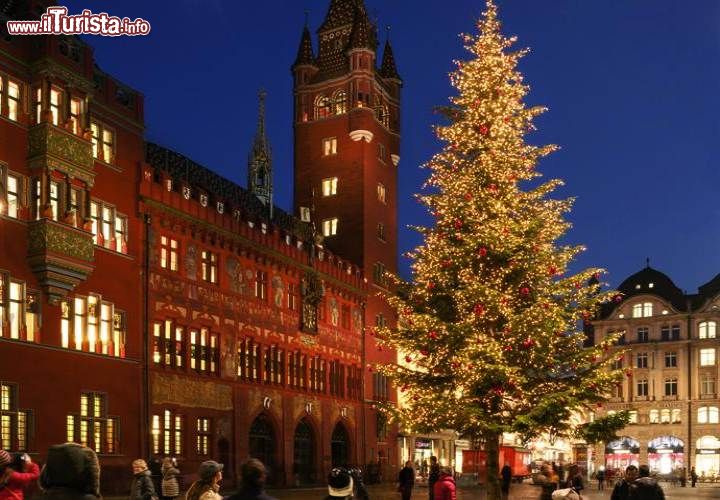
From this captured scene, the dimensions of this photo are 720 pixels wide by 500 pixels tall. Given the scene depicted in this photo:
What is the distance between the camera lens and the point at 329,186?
6625 centimetres

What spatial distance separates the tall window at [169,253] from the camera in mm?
41219

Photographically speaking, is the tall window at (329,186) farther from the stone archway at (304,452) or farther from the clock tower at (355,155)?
the stone archway at (304,452)

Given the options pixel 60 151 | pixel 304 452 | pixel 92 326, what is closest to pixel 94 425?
pixel 92 326

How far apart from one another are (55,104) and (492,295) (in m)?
16.7

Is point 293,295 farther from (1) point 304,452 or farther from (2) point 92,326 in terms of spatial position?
(2) point 92,326

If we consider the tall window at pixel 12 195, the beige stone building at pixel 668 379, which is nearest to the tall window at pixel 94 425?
the tall window at pixel 12 195

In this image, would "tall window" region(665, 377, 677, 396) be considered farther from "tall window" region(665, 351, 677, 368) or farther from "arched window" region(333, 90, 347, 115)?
"arched window" region(333, 90, 347, 115)

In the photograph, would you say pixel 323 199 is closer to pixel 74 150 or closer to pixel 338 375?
pixel 338 375

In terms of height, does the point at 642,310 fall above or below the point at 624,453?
Result: above

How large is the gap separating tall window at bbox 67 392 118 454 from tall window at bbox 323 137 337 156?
33.3 metres

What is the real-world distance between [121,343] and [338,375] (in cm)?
2211

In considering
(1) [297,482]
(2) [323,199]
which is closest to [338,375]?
(1) [297,482]

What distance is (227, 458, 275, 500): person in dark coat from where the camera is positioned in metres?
6.48

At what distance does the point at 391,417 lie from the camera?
3089 centimetres
